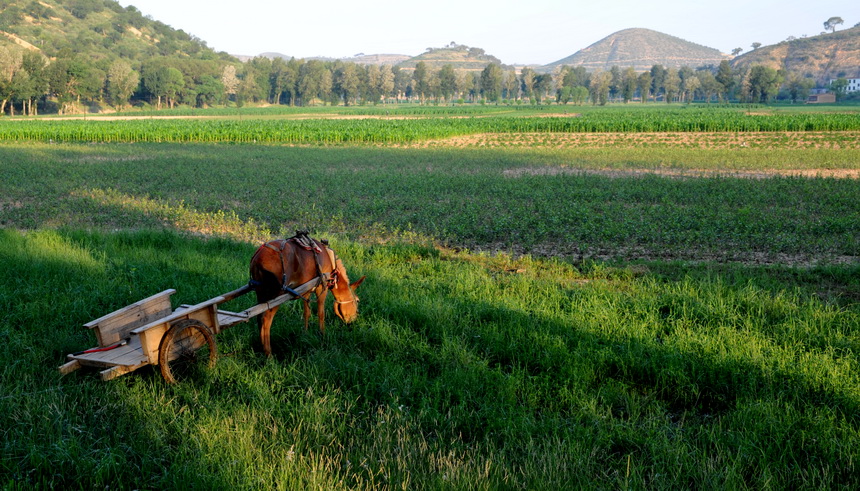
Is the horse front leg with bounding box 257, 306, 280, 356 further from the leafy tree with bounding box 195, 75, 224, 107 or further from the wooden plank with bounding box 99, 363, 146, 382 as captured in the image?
the leafy tree with bounding box 195, 75, 224, 107

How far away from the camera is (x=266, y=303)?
512 centimetres

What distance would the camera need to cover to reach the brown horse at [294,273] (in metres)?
5.20

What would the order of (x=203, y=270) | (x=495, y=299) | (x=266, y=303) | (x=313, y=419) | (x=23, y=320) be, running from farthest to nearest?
(x=203, y=270) < (x=495, y=299) < (x=23, y=320) < (x=266, y=303) < (x=313, y=419)

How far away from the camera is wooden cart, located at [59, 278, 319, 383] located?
173 inches

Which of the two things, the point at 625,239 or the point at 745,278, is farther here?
the point at 625,239

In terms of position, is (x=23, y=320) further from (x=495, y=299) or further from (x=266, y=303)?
(x=495, y=299)

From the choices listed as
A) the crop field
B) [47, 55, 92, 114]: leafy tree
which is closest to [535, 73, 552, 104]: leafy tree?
[47, 55, 92, 114]: leafy tree

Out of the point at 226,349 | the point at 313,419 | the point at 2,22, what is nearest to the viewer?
the point at 313,419

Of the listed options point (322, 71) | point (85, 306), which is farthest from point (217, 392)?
point (322, 71)

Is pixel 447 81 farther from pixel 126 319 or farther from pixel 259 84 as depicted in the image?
pixel 126 319

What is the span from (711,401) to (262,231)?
10.0m

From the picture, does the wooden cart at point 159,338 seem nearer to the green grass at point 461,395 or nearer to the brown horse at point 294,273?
the brown horse at point 294,273

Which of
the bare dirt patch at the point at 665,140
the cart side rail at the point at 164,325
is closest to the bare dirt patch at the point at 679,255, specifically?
the cart side rail at the point at 164,325

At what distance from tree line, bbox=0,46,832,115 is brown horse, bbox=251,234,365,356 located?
3855 inches
